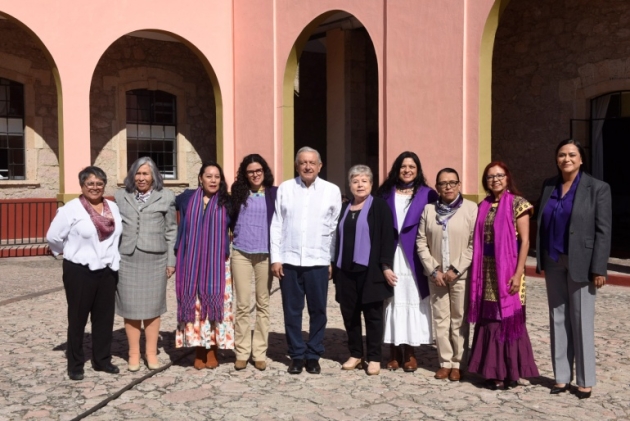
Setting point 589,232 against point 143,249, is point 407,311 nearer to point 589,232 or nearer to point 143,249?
point 589,232

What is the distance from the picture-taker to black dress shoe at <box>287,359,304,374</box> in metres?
4.85

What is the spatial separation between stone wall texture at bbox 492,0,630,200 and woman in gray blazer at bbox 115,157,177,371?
781 cm

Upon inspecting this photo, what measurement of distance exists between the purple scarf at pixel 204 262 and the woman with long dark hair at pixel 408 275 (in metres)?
1.11

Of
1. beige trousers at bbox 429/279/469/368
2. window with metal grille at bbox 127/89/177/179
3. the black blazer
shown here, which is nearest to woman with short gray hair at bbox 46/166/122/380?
the black blazer

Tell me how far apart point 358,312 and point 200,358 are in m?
1.11

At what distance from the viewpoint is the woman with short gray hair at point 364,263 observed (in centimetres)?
475

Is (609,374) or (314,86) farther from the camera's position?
(314,86)

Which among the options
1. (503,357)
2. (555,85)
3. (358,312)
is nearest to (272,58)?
(555,85)

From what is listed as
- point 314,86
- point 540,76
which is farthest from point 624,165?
point 314,86

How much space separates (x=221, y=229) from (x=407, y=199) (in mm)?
1247

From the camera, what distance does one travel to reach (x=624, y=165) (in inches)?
504

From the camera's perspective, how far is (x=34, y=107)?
41.5 ft

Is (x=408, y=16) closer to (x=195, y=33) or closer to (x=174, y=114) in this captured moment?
(x=195, y=33)

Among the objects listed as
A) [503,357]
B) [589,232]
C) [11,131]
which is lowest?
[503,357]
